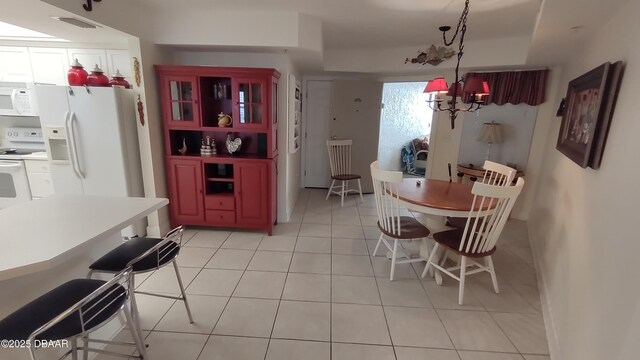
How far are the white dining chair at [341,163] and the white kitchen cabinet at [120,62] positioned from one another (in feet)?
8.99

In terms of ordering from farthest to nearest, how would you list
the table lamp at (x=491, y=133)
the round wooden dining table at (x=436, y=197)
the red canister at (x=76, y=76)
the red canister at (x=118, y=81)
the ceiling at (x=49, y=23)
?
the table lamp at (x=491, y=133)
the red canister at (x=118, y=81)
the red canister at (x=76, y=76)
the round wooden dining table at (x=436, y=197)
the ceiling at (x=49, y=23)

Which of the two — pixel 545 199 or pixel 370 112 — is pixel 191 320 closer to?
pixel 545 199

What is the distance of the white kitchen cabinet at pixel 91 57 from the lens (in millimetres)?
3053

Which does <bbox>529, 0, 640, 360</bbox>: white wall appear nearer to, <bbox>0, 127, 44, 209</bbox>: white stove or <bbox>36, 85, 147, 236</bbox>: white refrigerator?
<bbox>36, 85, 147, 236</bbox>: white refrigerator

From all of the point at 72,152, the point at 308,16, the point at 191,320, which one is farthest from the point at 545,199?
the point at 72,152

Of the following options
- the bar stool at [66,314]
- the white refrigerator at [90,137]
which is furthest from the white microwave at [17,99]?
the bar stool at [66,314]

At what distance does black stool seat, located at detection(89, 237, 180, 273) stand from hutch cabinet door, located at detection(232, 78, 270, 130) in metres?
1.69

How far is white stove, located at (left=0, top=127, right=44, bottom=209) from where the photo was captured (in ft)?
10.5

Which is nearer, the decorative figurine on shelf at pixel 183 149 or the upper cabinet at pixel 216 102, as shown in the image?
the upper cabinet at pixel 216 102

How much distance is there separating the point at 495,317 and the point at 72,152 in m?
4.01

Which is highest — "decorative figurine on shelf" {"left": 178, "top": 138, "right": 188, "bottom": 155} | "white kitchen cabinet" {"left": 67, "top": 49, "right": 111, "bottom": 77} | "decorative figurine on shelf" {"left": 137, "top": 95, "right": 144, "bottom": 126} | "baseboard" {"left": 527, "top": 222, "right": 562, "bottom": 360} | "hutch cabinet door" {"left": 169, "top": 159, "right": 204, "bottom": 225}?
"white kitchen cabinet" {"left": 67, "top": 49, "right": 111, "bottom": 77}

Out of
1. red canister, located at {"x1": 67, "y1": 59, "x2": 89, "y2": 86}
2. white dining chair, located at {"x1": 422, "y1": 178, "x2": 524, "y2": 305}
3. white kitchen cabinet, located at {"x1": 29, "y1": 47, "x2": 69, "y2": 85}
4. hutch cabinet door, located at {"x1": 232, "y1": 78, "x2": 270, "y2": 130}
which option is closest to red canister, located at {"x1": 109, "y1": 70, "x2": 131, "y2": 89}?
red canister, located at {"x1": 67, "y1": 59, "x2": 89, "y2": 86}

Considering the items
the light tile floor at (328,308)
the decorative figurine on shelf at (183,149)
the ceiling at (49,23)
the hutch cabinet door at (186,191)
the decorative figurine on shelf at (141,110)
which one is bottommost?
the light tile floor at (328,308)

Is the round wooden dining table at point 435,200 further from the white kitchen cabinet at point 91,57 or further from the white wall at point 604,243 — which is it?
the white kitchen cabinet at point 91,57
